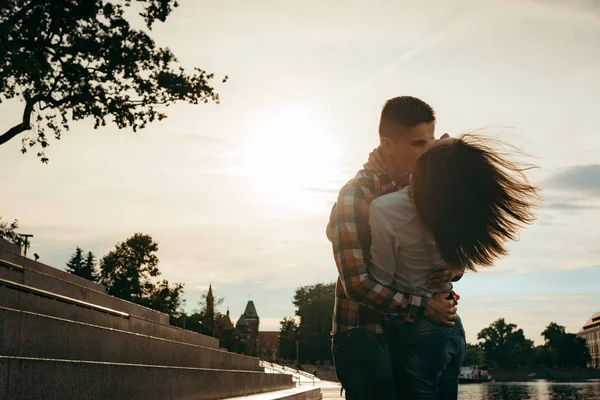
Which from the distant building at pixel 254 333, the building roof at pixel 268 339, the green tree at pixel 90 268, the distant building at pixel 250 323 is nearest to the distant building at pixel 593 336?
the distant building at pixel 254 333

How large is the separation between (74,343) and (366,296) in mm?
4639

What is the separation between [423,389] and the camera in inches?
88.1

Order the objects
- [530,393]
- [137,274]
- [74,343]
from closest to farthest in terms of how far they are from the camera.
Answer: [74,343] < [530,393] < [137,274]

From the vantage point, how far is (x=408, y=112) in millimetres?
2441

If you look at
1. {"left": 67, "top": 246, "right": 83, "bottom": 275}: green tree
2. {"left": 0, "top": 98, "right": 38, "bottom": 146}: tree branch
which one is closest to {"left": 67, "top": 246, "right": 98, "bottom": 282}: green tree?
{"left": 67, "top": 246, "right": 83, "bottom": 275}: green tree

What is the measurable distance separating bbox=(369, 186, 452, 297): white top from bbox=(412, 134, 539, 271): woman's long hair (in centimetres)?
6

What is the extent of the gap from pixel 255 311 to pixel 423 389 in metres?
181

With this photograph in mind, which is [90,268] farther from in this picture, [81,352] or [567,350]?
[567,350]

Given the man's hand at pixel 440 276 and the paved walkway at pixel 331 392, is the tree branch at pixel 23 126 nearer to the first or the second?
the man's hand at pixel 440 276

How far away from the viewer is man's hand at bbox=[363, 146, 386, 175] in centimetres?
252

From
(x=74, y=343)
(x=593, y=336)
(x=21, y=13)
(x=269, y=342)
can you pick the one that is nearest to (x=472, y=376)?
(x=593, y=336)

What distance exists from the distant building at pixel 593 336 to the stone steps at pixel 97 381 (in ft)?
540

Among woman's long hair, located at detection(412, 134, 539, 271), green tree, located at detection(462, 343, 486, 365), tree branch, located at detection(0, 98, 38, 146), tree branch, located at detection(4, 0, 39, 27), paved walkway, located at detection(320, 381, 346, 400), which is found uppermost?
tree branch, located at detection(4, 0, 39, 27)

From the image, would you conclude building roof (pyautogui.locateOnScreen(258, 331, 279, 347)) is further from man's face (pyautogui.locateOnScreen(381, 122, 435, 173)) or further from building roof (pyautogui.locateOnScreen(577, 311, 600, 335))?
man's face (pyautogui.locateOnScreen(381, 122, 435, 173))
